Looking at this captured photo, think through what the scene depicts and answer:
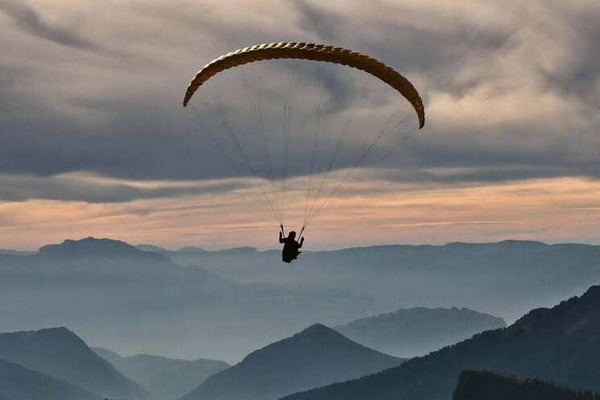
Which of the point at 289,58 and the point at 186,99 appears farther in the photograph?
the point at 186,99

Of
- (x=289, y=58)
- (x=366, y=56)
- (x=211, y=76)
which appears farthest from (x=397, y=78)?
(x=211, y=76)

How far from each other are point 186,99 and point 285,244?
59.7 ft

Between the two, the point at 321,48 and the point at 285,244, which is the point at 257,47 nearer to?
the point at 321,48

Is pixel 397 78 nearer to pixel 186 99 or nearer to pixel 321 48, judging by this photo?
pixel 321 48

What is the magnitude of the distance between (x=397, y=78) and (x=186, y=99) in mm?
20607

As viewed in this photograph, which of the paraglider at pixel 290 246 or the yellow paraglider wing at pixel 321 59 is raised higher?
the yellow paraglider wing at pixel 321 59

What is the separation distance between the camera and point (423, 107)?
7888cm

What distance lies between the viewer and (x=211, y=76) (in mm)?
78312

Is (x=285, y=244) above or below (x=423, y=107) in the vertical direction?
below

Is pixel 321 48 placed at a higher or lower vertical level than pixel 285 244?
higher

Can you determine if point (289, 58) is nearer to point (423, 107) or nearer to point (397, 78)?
point (397, 78)

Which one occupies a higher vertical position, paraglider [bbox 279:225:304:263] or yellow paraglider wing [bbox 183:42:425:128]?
yellow paraglider wing [bbox 183:42:425:128]

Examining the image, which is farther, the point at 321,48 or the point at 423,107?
the point at 423,107

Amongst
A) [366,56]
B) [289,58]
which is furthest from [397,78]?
[289,58]
